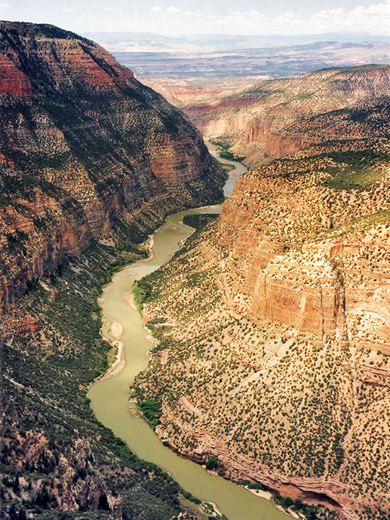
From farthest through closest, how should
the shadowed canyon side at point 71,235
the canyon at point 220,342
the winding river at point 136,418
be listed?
the winding river at point 136,418, the canyon at point 220,342, the shadowed canyon side at point 71,235

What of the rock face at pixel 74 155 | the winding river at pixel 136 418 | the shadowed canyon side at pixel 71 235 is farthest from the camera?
the rock face at pixel 74 155

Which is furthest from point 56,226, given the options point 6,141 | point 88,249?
point 6,141

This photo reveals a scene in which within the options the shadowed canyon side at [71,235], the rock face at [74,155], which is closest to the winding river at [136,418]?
the shadowed canyon side at [71,235]

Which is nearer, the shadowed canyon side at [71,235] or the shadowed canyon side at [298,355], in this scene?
Answer: the shadowed canyon side at [71,235]

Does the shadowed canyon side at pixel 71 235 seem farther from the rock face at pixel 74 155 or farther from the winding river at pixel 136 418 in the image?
the winding river at pixel 136 418

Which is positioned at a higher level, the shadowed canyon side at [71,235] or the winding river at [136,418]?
the shadowed canyon side at [71,235]

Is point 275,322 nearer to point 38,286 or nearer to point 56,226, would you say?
point 38,286
